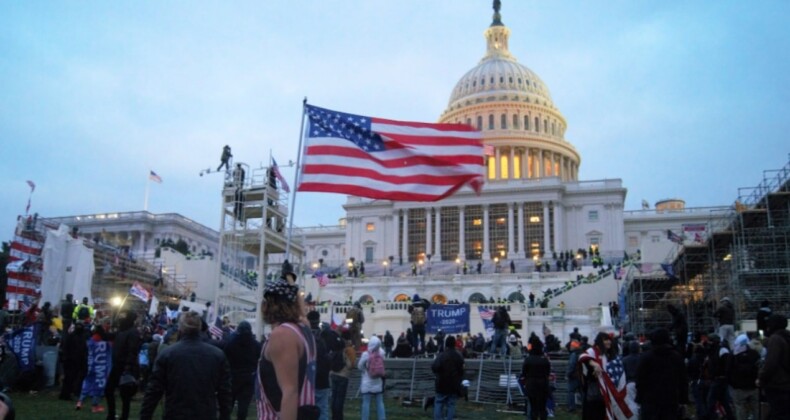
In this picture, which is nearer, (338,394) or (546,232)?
(338,394)

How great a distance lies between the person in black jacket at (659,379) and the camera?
10.0m

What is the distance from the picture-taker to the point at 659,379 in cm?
1005

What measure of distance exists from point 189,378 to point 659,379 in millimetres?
6190

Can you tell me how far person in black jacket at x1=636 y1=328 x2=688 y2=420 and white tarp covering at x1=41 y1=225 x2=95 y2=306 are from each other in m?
32.2

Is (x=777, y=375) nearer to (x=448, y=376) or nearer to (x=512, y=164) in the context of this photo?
(x=448, y=376)

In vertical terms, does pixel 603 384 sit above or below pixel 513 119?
below

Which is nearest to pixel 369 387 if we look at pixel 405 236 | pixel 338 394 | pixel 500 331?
pixel 338 394

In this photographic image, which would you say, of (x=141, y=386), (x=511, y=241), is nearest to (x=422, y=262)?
(x=511, y=241)

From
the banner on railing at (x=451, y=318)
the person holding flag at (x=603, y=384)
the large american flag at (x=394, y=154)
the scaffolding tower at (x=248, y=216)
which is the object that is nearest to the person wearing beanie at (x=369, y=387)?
the person holding flag at (x=603, y=384)

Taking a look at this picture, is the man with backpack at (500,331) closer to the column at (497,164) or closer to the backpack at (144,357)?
the backpack at (144,357)

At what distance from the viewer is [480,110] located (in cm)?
10869

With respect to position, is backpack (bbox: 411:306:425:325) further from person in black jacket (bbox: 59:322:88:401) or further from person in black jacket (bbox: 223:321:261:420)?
person in black jacket (bbox: 223:321:261:420)

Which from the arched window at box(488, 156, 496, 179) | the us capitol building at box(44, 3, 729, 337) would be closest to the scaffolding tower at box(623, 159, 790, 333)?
the us capitol building at box(44, 3, 729, 337)

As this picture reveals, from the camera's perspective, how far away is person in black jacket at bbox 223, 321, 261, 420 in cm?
1188
